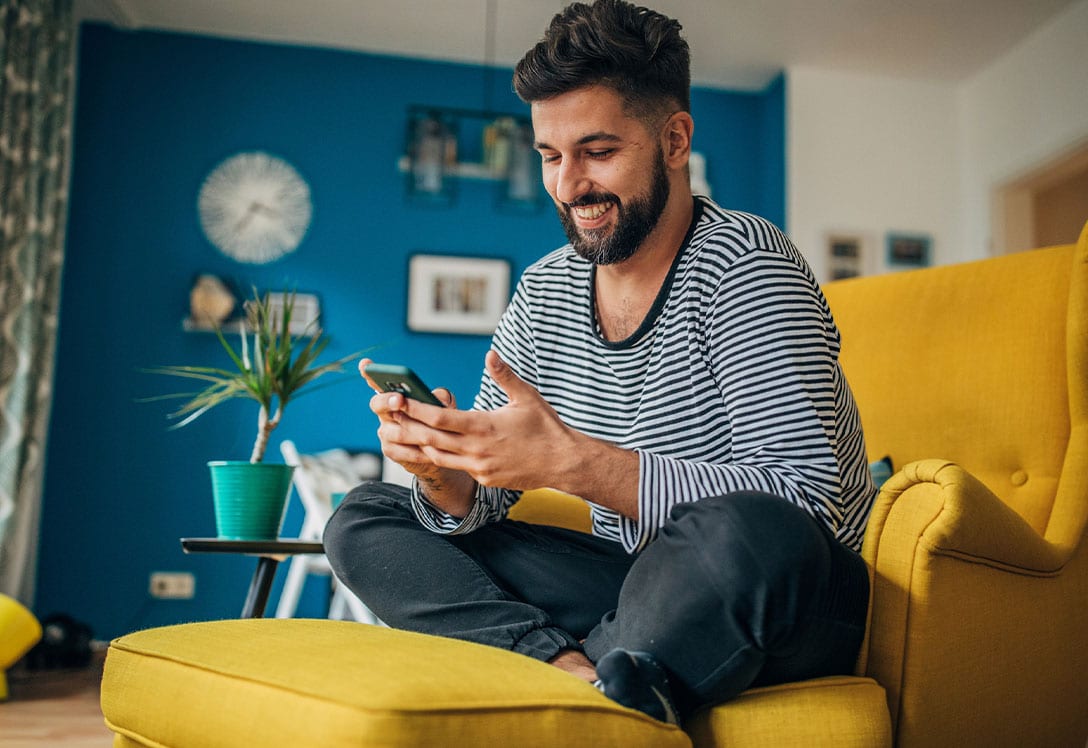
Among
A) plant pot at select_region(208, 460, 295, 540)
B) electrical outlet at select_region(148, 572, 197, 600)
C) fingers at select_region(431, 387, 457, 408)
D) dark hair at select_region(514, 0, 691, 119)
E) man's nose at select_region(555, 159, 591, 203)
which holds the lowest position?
electrical outlet at select_region(148, 572, 197, 600)

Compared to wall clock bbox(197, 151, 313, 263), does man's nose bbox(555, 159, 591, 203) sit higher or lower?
lower

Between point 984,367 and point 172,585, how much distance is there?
11.9 ft

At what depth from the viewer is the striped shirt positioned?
3.77 feet

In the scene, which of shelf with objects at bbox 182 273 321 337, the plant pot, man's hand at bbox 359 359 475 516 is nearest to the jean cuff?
man's hand at bbox 359 359 475 516

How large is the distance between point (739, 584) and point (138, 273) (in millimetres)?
4050

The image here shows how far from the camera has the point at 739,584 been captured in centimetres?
98

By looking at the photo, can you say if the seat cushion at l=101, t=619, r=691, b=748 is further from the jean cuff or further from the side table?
the side table

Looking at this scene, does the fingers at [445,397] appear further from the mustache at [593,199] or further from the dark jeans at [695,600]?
the mustache at [593,199]

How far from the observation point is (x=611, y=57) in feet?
4.71

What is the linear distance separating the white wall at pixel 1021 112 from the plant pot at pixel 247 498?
3552 millimetres

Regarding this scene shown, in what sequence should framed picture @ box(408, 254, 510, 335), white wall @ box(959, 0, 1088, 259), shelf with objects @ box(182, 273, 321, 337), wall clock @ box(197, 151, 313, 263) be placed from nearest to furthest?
1. white wall @ box(959, 0, 1088, 259)
2. shelf with objects @ box(182, 273, 321, 337)
3. wall clock @ box(197, 151, 313, 263)
4. framed picture @ box(408, 254, 510, 335)

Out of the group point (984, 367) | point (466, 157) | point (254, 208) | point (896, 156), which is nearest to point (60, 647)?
point (254, 208)

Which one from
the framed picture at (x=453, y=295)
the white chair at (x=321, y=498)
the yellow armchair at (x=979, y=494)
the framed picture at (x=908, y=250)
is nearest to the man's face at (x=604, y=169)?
the yellow armchair at (x=979, y=494)

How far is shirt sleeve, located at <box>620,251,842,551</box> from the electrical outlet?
3.56m
